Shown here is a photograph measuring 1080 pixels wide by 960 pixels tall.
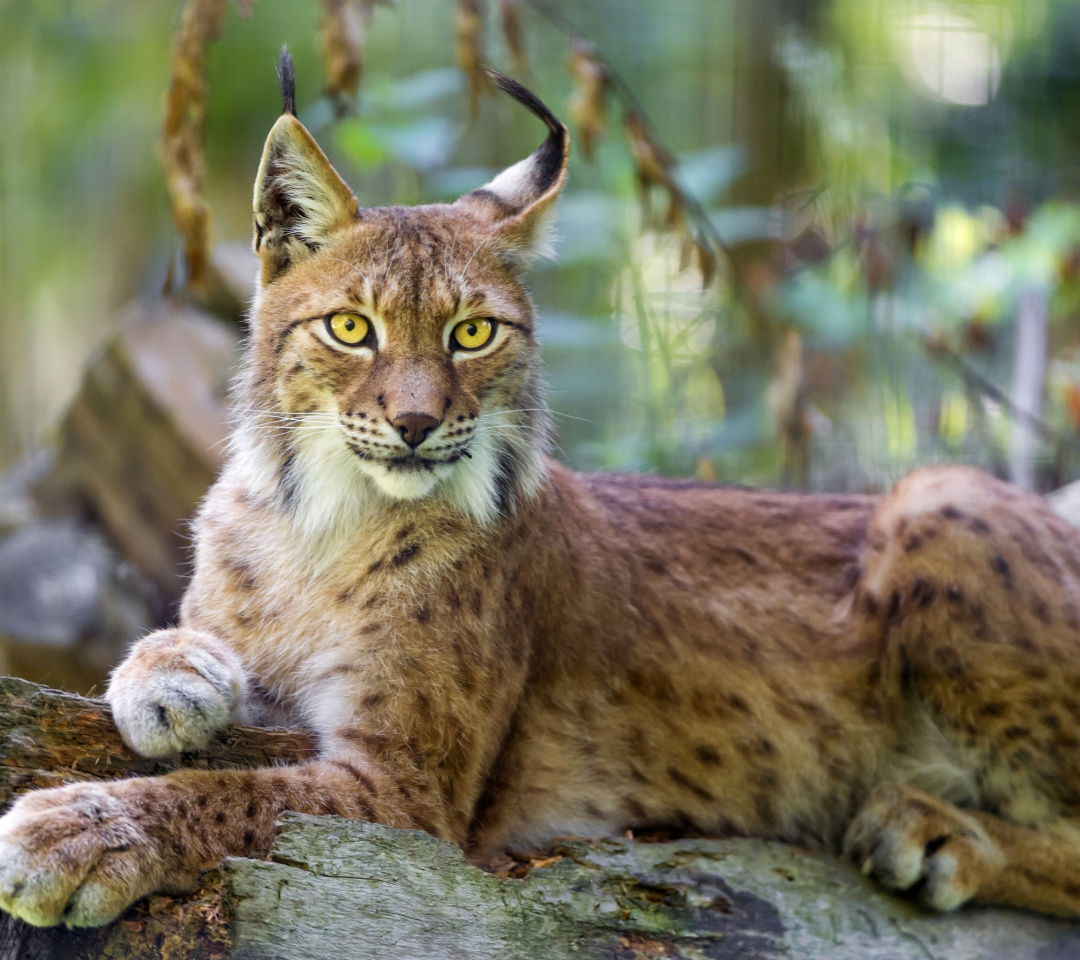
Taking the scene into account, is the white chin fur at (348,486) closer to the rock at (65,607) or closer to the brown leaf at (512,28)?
the brown leaf at (512,28)

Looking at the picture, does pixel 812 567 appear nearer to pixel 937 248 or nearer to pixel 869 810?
pixel 869 810

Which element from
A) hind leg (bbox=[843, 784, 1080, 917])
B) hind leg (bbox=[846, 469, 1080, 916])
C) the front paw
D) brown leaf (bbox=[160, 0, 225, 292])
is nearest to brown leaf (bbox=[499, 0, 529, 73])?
brown leaf (bbox=[160, 0, 225, 292])

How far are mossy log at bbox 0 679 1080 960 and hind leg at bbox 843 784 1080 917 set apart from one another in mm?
71

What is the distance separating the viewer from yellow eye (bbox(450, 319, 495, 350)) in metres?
3.63

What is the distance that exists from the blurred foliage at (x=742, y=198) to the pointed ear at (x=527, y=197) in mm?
2147

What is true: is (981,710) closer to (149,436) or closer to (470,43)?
(470,43)

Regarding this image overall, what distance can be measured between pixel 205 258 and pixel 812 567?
307 cm

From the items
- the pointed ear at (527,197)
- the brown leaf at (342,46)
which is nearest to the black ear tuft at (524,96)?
the pointed ear at (527,197)

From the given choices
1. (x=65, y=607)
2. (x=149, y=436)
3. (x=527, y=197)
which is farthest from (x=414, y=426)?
(x=149, y=436)

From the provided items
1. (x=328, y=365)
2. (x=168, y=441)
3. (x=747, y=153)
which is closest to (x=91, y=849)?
(x=328, y=365)

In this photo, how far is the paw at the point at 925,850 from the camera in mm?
3859

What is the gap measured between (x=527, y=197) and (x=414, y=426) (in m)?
1.10

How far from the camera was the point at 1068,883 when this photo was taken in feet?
13.0

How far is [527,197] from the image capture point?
13.3 feet
